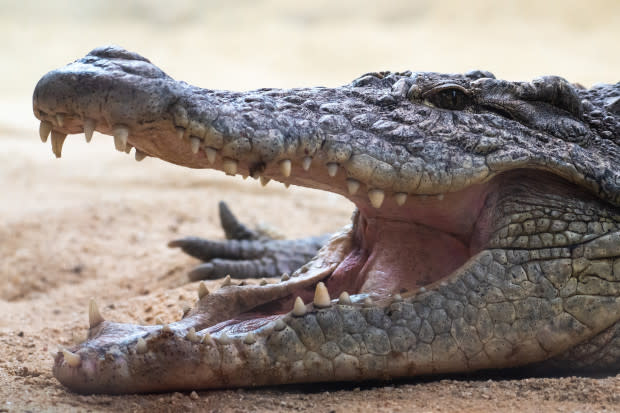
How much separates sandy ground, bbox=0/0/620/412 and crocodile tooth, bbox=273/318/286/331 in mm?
224

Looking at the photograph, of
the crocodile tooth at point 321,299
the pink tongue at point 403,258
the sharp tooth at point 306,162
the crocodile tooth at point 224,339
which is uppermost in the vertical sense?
the sharp tooth at point 306,162

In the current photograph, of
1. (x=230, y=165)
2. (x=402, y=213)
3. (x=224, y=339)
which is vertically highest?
(x=230, y=165)

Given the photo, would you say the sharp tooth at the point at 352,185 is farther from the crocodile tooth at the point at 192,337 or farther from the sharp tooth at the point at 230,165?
the crocodile tooth at the point at 192,337

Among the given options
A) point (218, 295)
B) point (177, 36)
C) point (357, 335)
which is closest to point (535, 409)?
point (357, 335)

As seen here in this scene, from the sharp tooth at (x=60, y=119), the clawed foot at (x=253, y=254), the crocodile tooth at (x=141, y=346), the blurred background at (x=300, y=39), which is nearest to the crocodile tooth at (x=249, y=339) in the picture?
the crocodile tooth at (x=141, y=346)

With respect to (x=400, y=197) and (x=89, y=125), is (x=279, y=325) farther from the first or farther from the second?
(x=89, y=125)

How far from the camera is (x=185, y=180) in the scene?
9.34 meters

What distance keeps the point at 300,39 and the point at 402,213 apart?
19.3 meters

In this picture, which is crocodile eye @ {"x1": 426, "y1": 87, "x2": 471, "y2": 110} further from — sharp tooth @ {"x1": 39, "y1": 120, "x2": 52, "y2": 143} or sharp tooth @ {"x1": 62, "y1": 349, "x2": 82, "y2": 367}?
sharp tooth @ {"x1": 62, "y1": 349, "x2": 82, "y2": 367}

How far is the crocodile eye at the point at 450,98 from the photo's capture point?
106 inches

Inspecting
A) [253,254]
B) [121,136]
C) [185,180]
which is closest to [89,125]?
[121,136]

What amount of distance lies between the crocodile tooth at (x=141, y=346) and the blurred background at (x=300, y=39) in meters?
10.7

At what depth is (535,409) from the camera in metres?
2.10

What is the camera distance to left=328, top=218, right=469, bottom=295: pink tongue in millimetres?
2758
